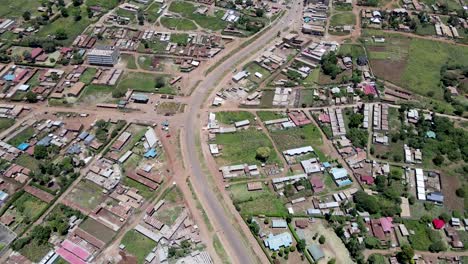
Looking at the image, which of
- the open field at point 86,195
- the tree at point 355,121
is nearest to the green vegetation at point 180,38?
the tree at point 355,121

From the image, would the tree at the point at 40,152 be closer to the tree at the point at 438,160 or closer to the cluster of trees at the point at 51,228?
the cluster of trees at the point at 51,228

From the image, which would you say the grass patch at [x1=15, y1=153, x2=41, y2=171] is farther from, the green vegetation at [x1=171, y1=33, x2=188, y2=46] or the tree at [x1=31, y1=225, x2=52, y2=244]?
the green vegetation at [x1=171, y1=33, x2=188, y2=46]

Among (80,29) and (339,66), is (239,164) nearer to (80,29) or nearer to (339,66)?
(339,66)

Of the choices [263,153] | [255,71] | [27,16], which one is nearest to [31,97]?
[27,16]

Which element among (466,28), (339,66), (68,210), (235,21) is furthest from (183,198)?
(466,28)

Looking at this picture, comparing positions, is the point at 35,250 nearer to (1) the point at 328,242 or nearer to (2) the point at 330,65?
(1) the point at 328,242
